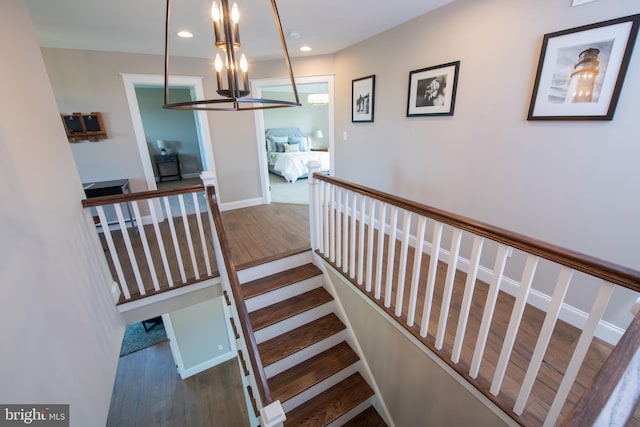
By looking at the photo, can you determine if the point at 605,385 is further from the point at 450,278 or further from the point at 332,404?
the point at 332,404

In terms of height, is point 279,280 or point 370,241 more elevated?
point 370,241

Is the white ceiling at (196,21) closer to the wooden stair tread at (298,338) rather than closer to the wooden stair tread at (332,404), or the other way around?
the wooden stair tread at (298,338)

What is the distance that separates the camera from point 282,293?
265 cm

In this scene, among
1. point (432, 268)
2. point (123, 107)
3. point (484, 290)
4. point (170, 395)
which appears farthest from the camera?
point (170, 395)

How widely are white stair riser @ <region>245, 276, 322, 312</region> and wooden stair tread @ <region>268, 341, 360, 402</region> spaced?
0.62 metres

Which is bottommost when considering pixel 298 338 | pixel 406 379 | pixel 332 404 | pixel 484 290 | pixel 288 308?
pixel 332 404

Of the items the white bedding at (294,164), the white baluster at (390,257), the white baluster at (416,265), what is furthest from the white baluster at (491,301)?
the white bedding at (294,164)

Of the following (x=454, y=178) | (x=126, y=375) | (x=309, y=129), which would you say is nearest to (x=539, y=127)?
(x=454, y=178)

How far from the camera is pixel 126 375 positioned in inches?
186

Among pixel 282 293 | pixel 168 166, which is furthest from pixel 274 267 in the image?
pixel 168 166

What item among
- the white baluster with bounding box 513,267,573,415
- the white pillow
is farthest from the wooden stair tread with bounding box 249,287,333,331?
the white pillow

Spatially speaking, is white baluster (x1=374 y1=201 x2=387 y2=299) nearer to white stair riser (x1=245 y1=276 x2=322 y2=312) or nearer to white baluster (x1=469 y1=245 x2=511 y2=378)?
white baluster (x1=469 y1=245 x2=511 y2=378)

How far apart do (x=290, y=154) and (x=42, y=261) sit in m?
5.72

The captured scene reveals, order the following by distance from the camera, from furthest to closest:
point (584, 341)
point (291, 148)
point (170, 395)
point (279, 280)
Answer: point (291, 148), point (170, 395), point (279, 280), point (584, 341)
